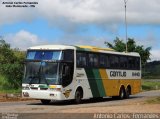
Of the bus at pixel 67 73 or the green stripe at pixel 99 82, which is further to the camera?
the green stripe at pixel 99 82

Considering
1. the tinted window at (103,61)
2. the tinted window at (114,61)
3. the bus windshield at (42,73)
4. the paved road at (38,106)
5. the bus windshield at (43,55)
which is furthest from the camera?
the tinted window at (114,61)

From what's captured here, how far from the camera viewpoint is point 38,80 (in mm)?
27516

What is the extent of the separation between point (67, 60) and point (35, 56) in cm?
191

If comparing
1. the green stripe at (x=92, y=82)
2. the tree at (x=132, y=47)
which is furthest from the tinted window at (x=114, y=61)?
the tree at (x=132, y=47)

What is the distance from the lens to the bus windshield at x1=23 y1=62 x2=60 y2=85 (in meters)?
27.2

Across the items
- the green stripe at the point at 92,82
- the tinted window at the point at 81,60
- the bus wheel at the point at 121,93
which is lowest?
the bus wheel at the point at 121,93

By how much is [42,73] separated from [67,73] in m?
1.43

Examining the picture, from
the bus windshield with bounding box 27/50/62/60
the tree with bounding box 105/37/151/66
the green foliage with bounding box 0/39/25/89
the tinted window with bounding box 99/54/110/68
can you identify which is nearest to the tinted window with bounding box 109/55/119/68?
the tinted window with bounding box 99/54/110/68

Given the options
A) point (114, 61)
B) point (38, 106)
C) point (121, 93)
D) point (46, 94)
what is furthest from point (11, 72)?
point (38, 106)

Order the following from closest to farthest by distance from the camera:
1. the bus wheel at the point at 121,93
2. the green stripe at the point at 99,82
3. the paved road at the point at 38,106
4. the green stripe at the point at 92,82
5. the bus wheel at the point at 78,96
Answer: the paved road at the point at 38,106 < the bus wheel at the point at 78,96 < the green stripe at the point at 92,82 < the green stripe at the point at 99,82 < the bus wheel at the point at 121,93

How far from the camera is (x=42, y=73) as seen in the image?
1080 inches

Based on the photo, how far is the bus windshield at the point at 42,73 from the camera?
27177 millimetres

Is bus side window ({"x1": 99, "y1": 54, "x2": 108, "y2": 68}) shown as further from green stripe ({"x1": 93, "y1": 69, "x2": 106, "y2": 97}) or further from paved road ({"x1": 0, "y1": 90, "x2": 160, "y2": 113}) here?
paved road ({"x1": 0, "y1": 90, "x2": 160, "y2": 113})

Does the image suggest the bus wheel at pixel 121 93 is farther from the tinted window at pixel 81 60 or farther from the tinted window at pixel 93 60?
the tinted window at pixel 81 60
